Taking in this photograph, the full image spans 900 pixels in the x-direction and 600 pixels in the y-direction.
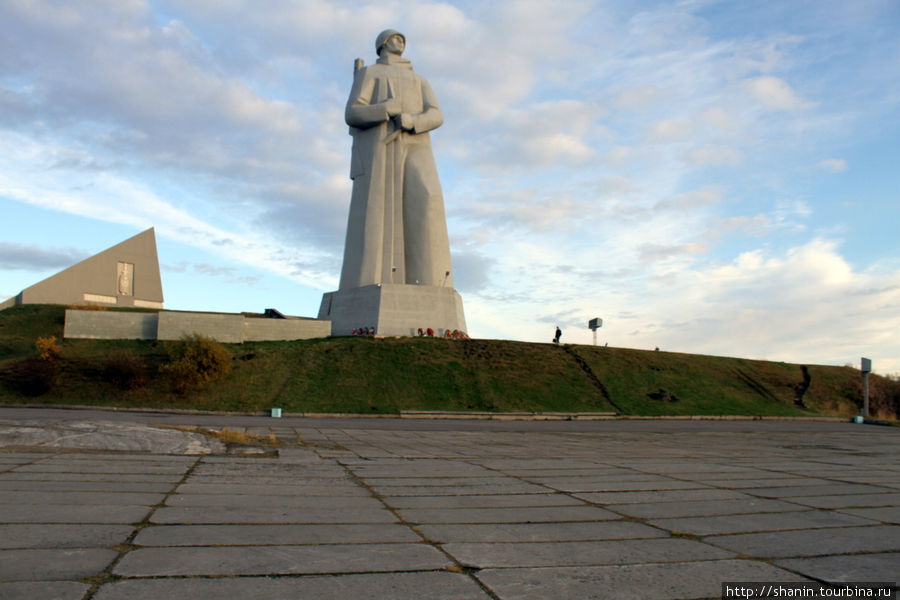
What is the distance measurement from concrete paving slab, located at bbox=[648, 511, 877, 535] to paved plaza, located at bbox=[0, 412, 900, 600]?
3 cm

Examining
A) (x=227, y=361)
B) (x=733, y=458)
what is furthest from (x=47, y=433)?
(x=227, y=361)

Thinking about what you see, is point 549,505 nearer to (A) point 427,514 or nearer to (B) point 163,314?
(A) point 427,514

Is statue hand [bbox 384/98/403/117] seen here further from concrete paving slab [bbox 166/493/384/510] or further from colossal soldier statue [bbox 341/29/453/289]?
concrete paving slab [bbox 166/493/384/510]

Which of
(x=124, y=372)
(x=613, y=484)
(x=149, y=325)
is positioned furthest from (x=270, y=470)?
(x=149, y=325)

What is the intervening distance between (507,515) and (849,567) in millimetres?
2101

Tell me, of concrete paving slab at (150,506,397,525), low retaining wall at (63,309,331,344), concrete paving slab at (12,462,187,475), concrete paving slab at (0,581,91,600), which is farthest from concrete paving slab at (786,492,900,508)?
low retaining wall at (63,309,331,344)

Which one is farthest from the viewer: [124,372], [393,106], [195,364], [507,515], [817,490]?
[393,106]

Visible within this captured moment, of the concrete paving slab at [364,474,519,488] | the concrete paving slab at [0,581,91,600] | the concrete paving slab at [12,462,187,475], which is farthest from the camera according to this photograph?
the concrete paving slab at [364,474,519,488]

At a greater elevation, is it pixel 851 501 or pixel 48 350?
pixel 48 350

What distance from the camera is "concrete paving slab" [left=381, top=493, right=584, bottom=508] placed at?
515 cm

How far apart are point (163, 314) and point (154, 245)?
14406 millimetres

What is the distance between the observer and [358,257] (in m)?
32.5

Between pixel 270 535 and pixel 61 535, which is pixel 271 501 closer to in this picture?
pixel 270 535

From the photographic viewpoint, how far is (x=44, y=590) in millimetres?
2721
